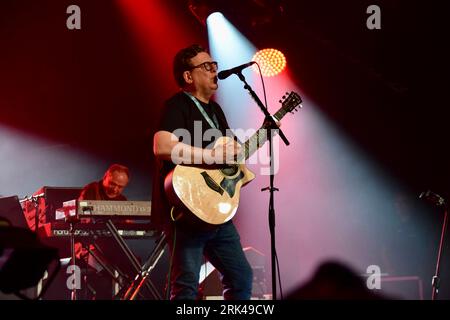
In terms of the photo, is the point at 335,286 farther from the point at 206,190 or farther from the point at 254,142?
the point at 206,190

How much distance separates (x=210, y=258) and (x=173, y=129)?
0.85m

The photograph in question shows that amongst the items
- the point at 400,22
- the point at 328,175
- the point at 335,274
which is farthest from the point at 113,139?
the point at 400,22

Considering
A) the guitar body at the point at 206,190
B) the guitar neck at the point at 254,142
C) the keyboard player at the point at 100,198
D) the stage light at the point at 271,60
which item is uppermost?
the stage light at the point at 271,60

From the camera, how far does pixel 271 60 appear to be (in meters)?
8.62

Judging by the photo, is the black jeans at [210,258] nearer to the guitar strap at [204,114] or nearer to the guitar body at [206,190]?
the guitar body at [206,190]

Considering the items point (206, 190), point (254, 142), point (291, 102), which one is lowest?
point (206, 190)

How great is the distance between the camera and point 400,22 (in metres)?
8.15

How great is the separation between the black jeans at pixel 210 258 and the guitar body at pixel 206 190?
100mm

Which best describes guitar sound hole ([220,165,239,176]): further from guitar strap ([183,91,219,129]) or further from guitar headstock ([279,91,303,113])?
guitar headstock ([279,91,303,113])

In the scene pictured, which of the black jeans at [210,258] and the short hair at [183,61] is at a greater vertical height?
the short hair at [183,61]

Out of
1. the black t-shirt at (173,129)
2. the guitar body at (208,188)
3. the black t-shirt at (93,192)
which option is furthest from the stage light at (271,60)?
the black t-shirt at (173,129)

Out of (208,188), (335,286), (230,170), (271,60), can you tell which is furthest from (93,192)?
(208,188)

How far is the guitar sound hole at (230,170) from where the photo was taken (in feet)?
12.8
